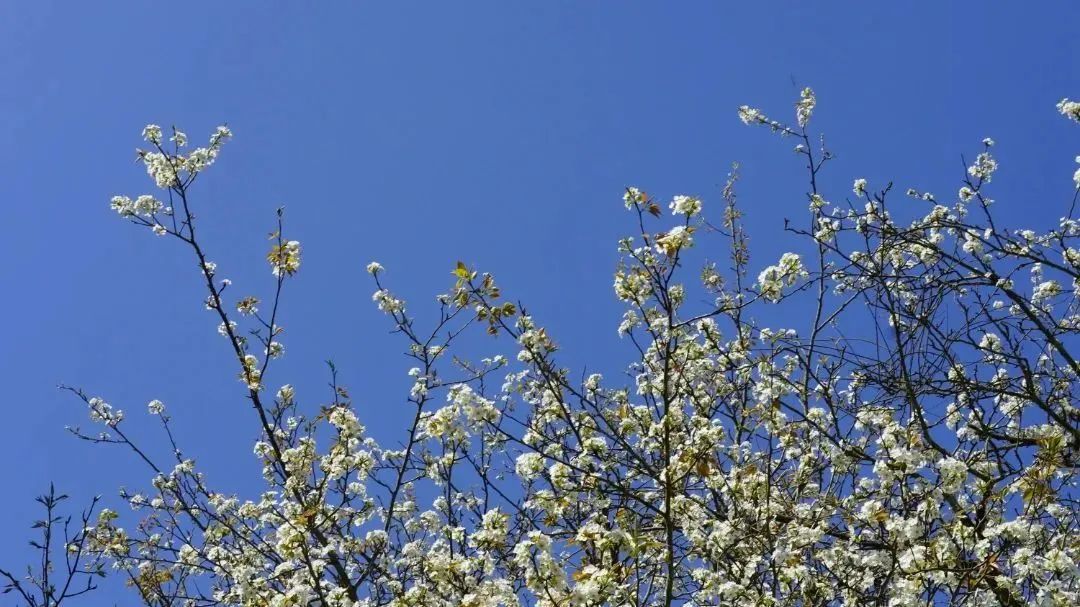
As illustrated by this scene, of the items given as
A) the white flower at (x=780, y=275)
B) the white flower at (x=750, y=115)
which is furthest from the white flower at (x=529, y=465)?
the white flower at (x=750, y=115)

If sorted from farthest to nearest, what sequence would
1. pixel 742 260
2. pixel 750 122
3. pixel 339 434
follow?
pixel 742 260, pixel 750 122, pixel 339 434

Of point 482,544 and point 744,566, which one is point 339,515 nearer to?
point 482,544

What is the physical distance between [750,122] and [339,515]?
4919 mm

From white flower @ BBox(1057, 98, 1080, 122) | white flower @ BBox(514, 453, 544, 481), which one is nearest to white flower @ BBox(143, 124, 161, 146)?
white flower @ BBox(514, 453, 544, 481)

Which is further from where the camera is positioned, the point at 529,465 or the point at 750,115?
the point at 750,115

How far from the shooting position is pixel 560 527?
627 cm

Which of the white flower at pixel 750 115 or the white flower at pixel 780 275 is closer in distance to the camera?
the white flower at pixel 780 275

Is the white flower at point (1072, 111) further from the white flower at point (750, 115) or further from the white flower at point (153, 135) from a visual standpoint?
the white flower at point (153, 135)

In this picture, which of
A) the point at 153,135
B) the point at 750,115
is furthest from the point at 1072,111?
the point at 153,135

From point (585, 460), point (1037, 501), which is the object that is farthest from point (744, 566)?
point (1037, 501)

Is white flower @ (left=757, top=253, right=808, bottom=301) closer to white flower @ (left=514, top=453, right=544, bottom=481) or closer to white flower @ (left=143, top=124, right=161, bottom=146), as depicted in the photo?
white flower @ (left=514, top=453, right=544, bottom=481)

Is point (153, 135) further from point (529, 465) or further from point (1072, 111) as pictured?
point (1072, 111)

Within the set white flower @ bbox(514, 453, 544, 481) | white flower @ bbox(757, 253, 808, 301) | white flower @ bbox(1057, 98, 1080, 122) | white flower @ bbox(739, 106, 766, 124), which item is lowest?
white flower @ bbox(514, 453, 544, 481)

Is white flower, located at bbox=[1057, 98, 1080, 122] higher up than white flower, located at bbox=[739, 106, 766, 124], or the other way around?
white flower, located at bbox=[739, 106, 766, 124]
